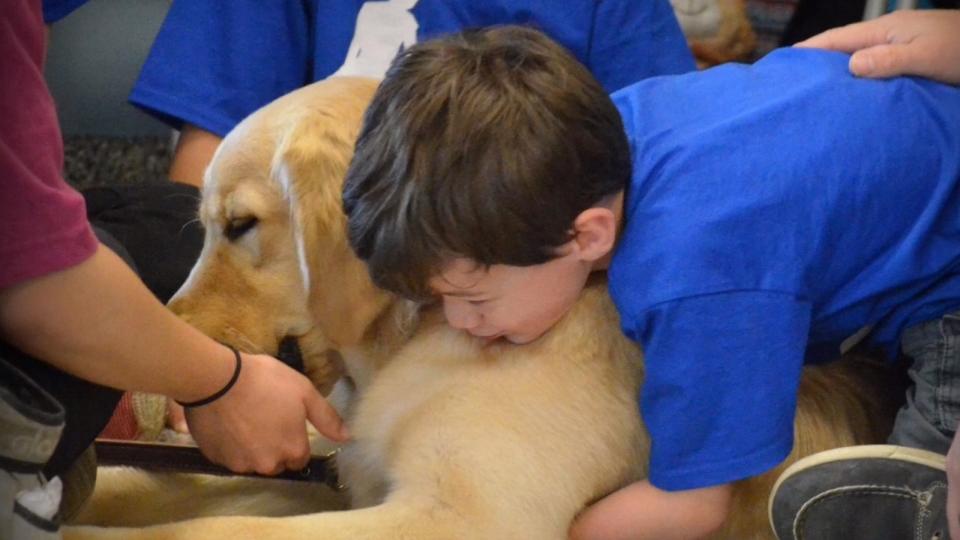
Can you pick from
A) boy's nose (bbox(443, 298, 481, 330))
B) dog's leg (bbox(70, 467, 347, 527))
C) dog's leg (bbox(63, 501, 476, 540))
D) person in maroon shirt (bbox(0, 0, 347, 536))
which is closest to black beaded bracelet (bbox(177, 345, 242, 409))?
person in maroon shirt (bbox(0, 0, 347, 536))

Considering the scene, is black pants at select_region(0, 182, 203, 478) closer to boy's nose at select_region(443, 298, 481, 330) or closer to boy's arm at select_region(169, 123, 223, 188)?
boy's arm at select_region(169, 123, 223, 188)

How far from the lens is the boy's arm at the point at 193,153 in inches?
79.2

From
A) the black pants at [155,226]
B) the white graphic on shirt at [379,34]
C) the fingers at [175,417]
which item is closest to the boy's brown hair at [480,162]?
the black pants at [155,226]

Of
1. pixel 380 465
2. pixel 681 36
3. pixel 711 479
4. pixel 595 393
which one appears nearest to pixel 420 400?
Result: pixel 380 465

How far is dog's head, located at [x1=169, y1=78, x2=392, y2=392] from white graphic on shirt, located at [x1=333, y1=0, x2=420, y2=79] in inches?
21.9

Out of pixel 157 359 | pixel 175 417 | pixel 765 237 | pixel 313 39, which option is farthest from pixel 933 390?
pixel 313 39

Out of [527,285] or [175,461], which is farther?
[175,461]

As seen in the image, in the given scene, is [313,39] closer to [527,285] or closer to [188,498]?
[188,498]

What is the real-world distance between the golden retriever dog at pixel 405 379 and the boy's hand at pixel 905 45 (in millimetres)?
372

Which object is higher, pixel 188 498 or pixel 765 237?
pixel 765 237

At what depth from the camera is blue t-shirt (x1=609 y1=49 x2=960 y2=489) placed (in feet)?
3.61

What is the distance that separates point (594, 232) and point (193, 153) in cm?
110

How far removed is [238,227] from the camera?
1356 mm

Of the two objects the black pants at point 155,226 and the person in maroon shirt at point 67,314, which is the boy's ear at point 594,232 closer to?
the person in maroon shirt at point 67,314
